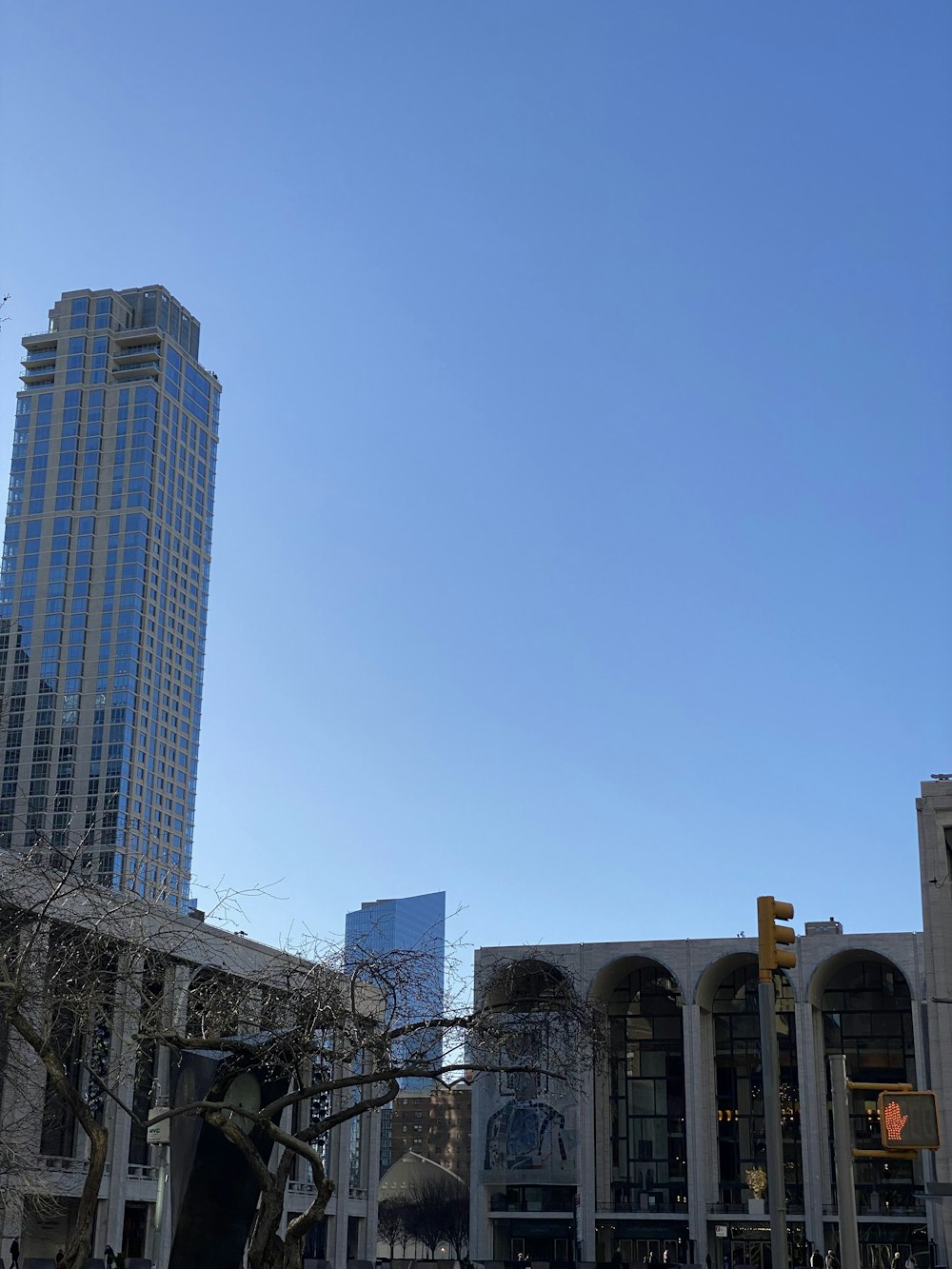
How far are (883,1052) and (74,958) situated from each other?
70.0 metres

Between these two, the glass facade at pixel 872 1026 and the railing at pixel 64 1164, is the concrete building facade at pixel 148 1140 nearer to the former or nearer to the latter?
the railing at pixel 64 1164

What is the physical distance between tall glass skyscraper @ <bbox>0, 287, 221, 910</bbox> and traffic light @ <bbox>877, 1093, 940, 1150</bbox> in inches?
6536

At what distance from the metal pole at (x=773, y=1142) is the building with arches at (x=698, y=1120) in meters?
69.6

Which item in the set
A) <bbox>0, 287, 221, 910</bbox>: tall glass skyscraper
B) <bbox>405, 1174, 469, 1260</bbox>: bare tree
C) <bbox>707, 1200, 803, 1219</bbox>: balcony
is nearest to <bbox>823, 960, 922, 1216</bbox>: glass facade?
<bbox>707, 1200, 803, 1219</bbox>: balcony

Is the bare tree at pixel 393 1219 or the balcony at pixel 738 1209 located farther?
the bare tree at pixel 393 1219

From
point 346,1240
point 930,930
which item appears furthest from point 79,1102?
point 346,1240

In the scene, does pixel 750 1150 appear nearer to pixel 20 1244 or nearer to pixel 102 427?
pixel 20 1244

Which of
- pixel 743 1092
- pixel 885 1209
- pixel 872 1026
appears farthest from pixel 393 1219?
pixel 885 1209

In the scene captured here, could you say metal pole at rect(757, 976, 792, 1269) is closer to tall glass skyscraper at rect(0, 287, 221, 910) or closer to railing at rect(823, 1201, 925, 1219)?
railing at rect(823, 1201, 925, 1219)

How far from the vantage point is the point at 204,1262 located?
97.5 feet

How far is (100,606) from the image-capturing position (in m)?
186

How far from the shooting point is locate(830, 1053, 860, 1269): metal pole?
51.0ft

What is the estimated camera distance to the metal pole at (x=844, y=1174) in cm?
1555

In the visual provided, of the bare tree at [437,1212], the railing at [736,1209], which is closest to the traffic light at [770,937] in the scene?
the railing at [736,1209]
